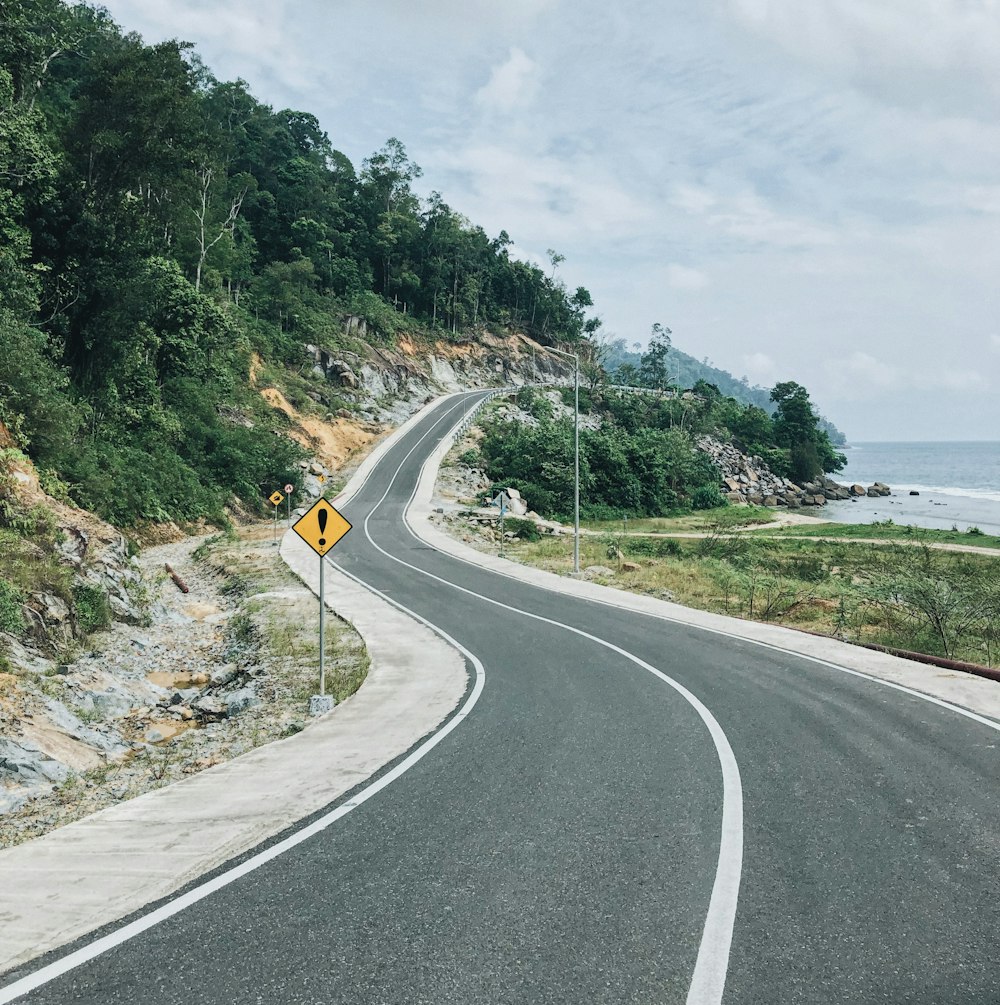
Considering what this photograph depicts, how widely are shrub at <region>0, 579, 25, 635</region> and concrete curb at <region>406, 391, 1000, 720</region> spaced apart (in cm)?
1421

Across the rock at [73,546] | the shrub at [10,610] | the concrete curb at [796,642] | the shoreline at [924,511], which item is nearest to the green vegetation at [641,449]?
the shoreline at [924,511]

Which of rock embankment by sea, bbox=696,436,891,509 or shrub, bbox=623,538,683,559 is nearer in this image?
shrub, bbox=623,538,683,559

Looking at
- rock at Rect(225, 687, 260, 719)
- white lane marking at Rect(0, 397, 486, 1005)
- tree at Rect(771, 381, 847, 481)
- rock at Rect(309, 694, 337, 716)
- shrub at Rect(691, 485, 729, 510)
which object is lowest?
rock at Rect(225, 687, 260, 719)

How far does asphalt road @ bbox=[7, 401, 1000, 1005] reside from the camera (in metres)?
3.73

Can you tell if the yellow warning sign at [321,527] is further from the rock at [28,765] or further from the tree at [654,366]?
the tree at [654,366]

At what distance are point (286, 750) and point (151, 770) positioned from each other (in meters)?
1.87

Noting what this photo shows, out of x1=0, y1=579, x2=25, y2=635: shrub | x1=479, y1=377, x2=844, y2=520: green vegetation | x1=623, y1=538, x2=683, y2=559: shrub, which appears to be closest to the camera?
x1=0, y1=579, x2=25, y2=635: shrub

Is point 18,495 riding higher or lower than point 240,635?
higher

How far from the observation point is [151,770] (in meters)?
8.38

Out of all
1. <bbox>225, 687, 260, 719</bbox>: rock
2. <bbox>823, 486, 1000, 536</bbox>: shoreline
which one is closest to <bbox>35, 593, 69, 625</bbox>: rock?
<bbox>225, 687, 260, 719</bbox>: rock

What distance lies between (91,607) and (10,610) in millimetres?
3134

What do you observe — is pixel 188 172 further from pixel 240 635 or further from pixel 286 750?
pixel 286 750

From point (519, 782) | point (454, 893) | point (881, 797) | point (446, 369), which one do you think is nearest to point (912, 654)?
point (881, 797)

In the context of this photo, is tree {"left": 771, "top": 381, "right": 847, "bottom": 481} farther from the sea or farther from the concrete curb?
the concrete curb
